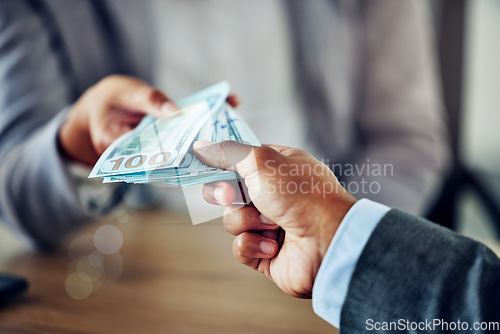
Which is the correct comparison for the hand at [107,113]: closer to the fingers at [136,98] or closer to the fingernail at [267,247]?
the fingers at [136,98]

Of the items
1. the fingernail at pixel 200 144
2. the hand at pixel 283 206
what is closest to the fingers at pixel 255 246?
the hand at pixel 283 206

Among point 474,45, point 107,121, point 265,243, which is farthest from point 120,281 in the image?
point 474,45

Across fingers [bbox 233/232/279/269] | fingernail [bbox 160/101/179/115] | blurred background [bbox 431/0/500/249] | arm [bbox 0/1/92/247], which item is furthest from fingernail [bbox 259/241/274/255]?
blurred background [bbox 431/0/500/249]

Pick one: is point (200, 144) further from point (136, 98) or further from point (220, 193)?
point (136, 98)

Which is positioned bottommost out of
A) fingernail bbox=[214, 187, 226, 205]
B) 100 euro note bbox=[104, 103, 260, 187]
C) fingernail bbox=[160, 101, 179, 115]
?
fingernail bbox=[214, 187, 226, 205]

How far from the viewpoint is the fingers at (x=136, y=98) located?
518 millimetres

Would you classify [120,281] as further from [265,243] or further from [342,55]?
[342,55]

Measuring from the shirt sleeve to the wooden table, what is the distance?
0.13 metres

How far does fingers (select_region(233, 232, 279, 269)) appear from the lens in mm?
384

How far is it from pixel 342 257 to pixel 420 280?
71 millimetres

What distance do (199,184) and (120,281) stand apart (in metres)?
0.42

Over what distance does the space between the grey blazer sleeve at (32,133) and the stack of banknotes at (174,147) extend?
421 millimetres

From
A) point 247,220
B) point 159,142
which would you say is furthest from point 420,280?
point 159,142

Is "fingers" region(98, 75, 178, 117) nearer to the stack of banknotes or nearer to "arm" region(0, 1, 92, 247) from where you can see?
the stack of banknotes
